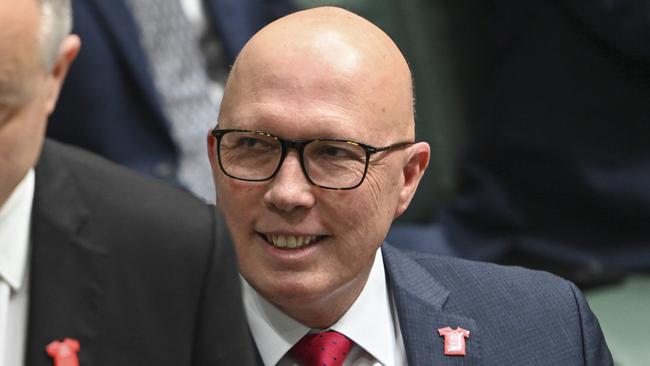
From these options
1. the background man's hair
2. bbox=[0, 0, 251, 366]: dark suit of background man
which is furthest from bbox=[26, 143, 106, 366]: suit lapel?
the background man's hair

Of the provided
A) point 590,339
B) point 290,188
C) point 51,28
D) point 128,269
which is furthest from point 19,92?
point 590,339

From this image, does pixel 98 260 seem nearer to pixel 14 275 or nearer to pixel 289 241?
pixel 14 275

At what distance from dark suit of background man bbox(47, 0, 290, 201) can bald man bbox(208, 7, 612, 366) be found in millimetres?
940

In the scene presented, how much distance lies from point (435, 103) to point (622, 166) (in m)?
0.40

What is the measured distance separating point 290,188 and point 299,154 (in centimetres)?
4

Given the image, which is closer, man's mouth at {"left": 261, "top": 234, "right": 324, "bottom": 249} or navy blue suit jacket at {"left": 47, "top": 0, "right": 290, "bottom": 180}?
man's mouth at {"left": 261, "top": 234, "right": 324, "bottom": 249}

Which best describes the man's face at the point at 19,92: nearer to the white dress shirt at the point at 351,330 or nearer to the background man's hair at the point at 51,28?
the background man's hair at the point at 51,28

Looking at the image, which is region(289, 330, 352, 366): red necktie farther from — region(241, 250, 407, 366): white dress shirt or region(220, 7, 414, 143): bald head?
region(220, 7, 414, 143): bald head

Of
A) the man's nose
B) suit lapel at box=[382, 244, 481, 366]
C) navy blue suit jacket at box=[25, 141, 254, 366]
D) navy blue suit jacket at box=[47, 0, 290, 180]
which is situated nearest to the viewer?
navy blue suit jacket at box=[25, 141, 254, 366]

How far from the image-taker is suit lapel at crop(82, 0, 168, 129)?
244 centimetres

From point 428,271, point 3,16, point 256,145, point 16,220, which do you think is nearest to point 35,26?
point 3,16

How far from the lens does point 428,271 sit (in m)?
1.66

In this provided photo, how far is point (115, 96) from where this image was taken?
2.48 meters

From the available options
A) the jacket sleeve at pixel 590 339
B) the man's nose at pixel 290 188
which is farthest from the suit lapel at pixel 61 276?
the jacket sleeve at pixel 590 339
